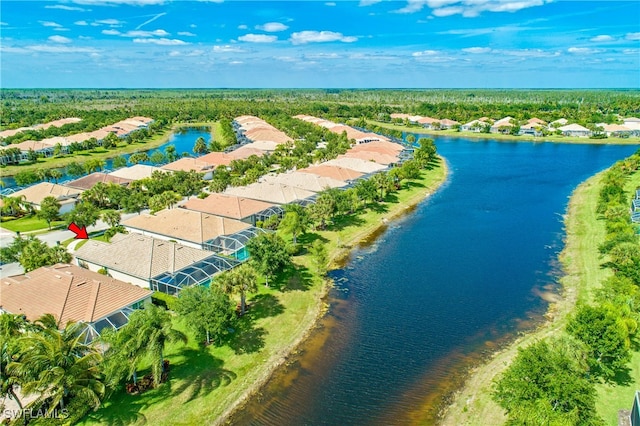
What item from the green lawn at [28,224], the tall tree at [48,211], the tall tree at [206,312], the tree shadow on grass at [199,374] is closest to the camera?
the tree shadow on grass at [199,374]

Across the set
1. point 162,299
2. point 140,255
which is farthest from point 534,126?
point 162,299

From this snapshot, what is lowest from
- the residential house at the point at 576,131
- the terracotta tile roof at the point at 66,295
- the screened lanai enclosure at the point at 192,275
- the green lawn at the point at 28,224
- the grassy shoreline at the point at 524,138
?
the green lawn at the point at 28,224

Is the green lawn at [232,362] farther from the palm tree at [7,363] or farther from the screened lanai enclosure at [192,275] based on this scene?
the palm tree at [7,363]

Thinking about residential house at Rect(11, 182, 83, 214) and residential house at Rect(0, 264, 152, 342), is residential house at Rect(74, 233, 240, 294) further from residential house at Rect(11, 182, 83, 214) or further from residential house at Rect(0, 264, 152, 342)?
residential house at Rect(11, 182, 83, 214)

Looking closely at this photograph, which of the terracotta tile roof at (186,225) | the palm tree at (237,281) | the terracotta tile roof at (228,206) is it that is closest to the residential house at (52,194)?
the terracotta tile roof at (186,225)

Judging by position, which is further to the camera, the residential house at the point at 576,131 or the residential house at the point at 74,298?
the residential house at the point at 576,131

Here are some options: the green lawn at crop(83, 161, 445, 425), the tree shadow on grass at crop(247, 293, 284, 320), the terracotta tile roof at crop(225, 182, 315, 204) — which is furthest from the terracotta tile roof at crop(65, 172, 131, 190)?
the tree shadow on grass at crop(247, 293, 284, 320)
